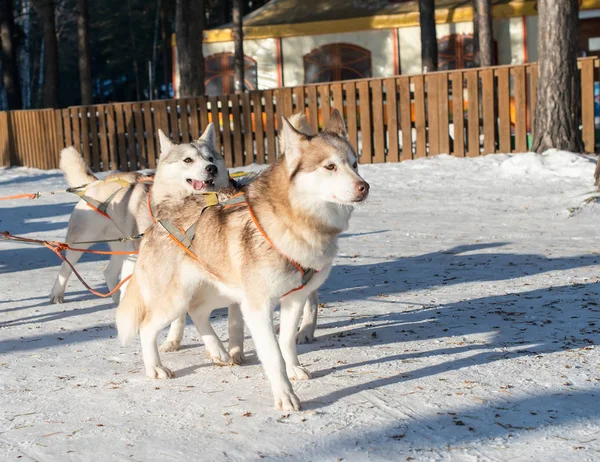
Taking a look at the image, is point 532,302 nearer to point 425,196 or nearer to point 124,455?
point 124,455

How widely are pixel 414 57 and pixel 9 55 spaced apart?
13.1m

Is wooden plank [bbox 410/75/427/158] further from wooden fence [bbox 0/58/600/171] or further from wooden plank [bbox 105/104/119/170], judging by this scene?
wooden plank [bbox 105/104/119/170]

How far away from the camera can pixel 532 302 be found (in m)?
6.23

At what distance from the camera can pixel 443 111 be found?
14.4 meters

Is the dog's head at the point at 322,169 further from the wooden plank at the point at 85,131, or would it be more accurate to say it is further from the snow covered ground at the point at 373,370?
the wooden plank at the point at 85,131

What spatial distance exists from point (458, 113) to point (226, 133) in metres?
4.52

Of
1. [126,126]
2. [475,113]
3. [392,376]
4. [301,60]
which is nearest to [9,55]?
[301,60]

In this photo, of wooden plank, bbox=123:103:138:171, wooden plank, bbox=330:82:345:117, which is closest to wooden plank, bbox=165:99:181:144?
wooden plank, bbox=123:103:138:171

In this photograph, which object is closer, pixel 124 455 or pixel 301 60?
pixel 124 455

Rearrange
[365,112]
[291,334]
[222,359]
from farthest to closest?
[365,112] → [222,359] → [291,334]

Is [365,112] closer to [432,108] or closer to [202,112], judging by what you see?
[432,108]

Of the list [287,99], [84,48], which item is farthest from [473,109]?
[84,48]

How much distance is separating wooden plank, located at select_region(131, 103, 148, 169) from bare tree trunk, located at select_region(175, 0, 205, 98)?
1.13 m

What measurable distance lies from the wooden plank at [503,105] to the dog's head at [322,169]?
10.4 meters
